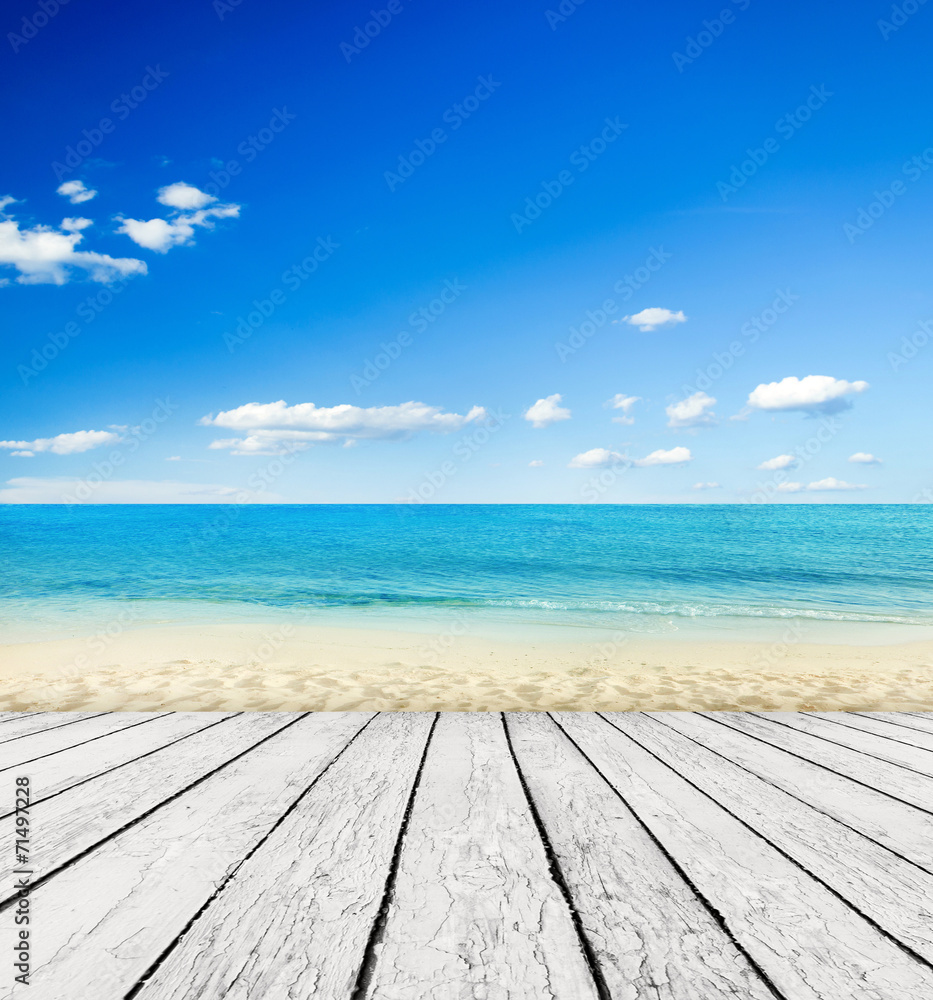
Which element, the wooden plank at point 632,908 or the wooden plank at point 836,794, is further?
the wooden plank at point 836,794

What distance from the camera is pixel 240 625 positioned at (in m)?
11.3

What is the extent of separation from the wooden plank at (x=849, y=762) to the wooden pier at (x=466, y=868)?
14mm

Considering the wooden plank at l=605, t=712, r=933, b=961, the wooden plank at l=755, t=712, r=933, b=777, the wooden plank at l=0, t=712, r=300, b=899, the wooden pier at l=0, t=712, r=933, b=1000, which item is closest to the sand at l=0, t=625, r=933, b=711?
the wooden plank at l=755, t=712, r=933, b=777

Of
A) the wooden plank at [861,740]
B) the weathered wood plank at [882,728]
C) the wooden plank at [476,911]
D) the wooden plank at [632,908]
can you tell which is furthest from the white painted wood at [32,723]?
the weathered wood plank at [882,728]

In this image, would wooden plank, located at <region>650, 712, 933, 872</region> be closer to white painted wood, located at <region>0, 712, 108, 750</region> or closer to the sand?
white painted wood, located at <region>0, 712, 108, 750</region>

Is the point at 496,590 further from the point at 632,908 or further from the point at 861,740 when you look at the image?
the point at 632,908

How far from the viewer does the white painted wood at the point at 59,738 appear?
86.8 inches

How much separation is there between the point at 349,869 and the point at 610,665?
23.9 ft

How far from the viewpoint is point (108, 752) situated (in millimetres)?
2297

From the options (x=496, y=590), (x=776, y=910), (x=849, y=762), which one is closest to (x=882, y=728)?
(x=849, y=762)

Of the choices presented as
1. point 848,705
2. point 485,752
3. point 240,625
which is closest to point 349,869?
point 485,752

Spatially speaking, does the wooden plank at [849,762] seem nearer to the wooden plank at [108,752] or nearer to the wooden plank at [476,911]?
the wooden plank at [476,911]

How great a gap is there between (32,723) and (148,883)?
1874 millimetres

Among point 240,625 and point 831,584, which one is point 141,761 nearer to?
point 240,625
